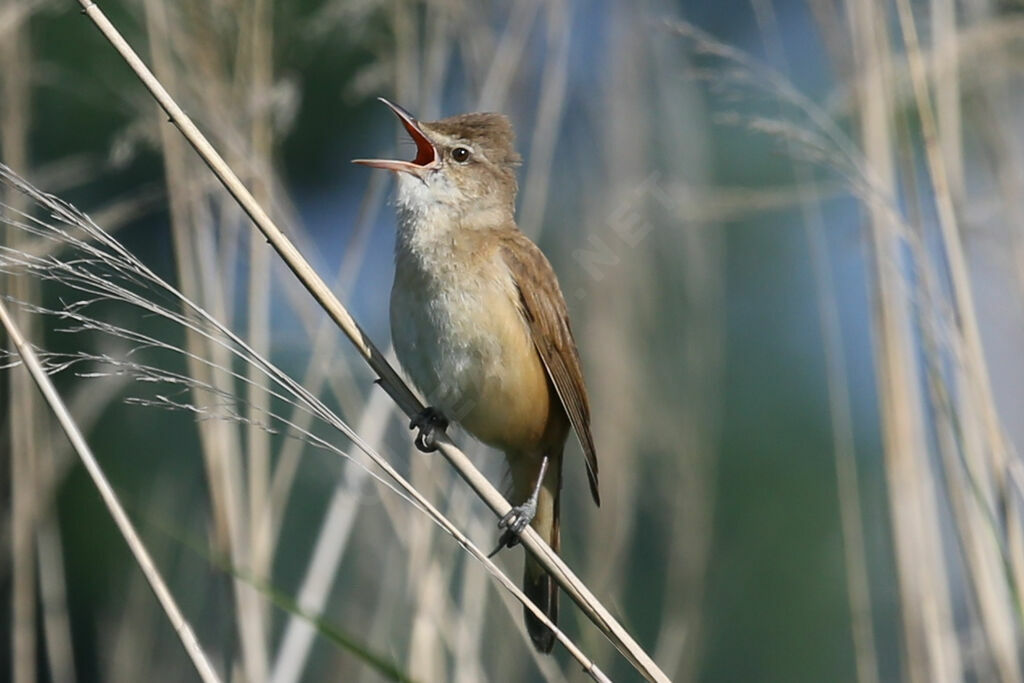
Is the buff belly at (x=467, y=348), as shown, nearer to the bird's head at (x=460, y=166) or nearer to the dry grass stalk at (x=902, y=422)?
the bird's head at (x=460, y=166)

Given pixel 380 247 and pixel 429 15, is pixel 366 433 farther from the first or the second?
pixel 429 15

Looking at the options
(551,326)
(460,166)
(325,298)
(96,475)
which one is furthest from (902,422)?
(96,475)

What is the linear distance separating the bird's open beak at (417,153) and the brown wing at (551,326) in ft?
0.83

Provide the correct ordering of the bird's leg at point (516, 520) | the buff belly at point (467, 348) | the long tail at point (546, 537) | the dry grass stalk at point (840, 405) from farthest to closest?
the long tail at point (546, 537)
the dry grass stalk at point (840, 405)
the buff belly at point (467, 348)
the bird's leg at point (516, 520)

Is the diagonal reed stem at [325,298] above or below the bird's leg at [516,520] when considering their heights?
above

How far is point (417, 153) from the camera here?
297 centimetres

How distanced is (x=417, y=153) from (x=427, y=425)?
695 mm

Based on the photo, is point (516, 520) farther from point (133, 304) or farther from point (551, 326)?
point (133, 304)

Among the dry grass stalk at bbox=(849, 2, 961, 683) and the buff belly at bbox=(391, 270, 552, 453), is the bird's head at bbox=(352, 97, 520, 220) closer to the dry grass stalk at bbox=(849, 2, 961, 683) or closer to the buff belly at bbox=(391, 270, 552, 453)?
the buff belly at bbox=(391, 270, 552, 453)

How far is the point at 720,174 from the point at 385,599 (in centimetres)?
472

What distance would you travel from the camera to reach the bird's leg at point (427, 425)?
2680 mm

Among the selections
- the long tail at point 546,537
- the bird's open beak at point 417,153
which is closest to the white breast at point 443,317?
the bird's open beak at point 417,153

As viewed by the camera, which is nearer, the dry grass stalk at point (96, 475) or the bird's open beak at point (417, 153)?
the dry grass stalk at point (96, 475)

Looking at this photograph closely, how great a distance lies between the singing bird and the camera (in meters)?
2.66
